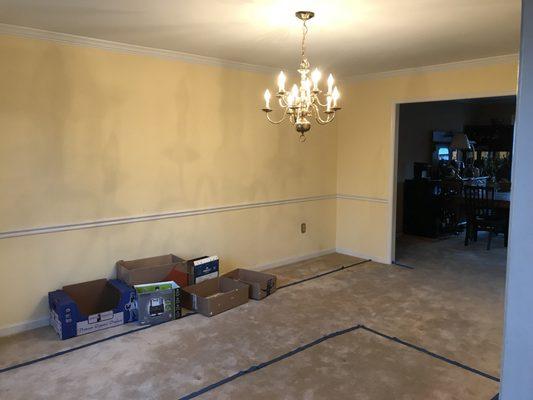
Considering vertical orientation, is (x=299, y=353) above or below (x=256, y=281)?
below

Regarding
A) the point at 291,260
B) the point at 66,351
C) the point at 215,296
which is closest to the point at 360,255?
the point at 291,260

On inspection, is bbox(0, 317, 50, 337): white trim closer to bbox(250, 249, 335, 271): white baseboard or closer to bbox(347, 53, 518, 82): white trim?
bbox(250, 249, 335, 271): white baseboard

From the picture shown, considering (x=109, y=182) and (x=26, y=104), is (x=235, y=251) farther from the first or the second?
(x=26, y=104)

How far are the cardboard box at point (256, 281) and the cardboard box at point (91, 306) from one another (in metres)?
1.09

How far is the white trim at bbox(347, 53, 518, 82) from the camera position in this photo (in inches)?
163

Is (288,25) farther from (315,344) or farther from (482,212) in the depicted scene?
(482,212)

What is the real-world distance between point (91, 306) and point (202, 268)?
3.41ft

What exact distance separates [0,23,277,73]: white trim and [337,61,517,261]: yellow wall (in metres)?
1.49

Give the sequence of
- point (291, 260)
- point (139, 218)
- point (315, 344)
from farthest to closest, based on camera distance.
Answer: point (291, 260), point (139, 218), point (315, 344)

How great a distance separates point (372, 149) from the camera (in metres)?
5.34

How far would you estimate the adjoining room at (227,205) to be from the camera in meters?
2.75

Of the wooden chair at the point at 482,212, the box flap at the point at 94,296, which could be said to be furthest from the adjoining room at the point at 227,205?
the wooden chair at the point at 482,212

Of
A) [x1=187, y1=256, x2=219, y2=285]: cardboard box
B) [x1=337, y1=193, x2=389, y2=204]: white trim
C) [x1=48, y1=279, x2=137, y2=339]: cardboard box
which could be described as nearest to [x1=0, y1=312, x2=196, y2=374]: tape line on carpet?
[x1=48, y1=279, x2=137, y2=339]: cardboard box

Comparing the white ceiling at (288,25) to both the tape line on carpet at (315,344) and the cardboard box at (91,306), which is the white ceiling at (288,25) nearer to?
the cardboard box at (91,306)
